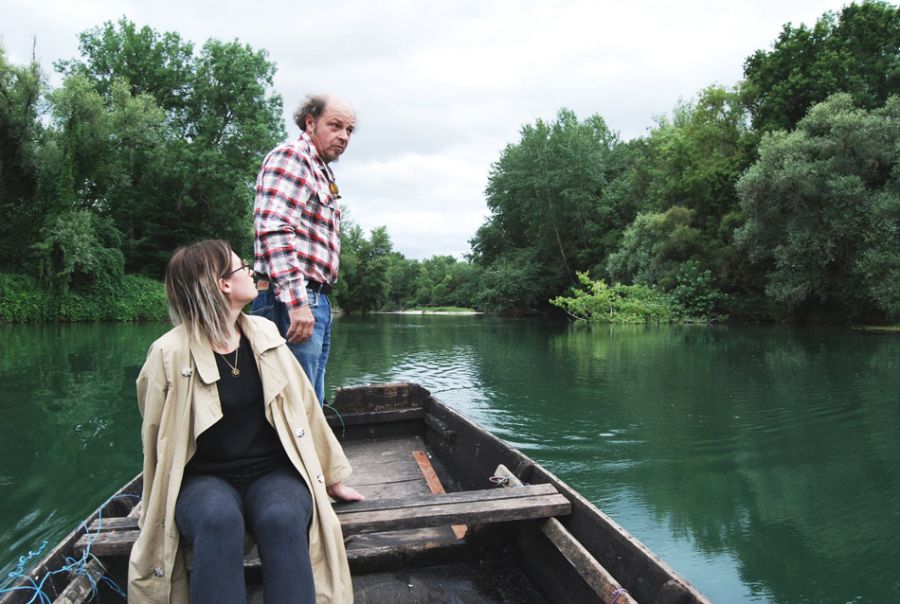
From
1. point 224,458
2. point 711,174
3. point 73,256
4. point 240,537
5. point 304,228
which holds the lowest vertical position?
point 240,537

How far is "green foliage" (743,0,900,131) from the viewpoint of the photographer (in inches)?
886

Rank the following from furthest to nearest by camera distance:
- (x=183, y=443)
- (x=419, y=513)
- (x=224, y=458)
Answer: (x=419, y=513)
(x=224, y=458)
(x=183, y=443)

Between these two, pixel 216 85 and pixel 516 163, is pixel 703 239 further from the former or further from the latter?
pixel 216 85

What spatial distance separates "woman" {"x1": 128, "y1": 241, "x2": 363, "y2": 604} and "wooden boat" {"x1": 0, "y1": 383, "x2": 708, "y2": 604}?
34 centimetres

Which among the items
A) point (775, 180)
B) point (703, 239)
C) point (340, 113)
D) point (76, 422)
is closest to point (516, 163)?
point (703, 239)

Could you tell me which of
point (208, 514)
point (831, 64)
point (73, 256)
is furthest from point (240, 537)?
point (831, 64)

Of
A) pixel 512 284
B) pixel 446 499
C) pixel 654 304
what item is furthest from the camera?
pixel 512 284

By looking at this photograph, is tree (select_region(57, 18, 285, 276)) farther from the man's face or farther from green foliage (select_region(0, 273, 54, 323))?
the man's face

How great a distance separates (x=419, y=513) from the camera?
2.07m

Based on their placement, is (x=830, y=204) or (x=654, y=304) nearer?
(x=830, y=204)

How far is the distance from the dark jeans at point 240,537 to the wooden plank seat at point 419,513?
39 cm

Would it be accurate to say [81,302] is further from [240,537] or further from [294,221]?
[240,537]

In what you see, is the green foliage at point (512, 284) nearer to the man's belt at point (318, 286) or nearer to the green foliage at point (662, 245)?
the green foliage at point (662, 245)

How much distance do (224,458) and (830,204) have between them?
77.2 ft
